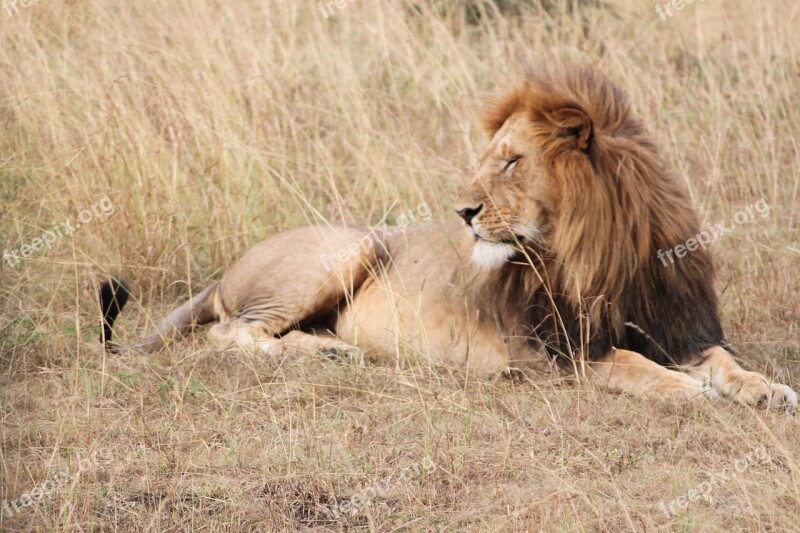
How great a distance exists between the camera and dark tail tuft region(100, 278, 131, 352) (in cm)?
471

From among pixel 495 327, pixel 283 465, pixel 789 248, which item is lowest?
pixel 789 248

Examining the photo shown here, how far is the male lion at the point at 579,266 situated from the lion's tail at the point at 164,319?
0.06 feet

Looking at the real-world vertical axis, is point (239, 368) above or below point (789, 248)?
above

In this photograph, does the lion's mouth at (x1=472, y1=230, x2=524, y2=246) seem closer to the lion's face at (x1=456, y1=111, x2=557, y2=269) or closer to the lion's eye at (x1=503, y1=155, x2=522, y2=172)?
the lion's face at (x1=456, y1=111, x2=557, y2=269)

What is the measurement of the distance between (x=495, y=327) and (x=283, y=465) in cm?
141

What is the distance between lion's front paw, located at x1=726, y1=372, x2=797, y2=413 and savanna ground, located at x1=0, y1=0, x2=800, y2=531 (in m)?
0.09

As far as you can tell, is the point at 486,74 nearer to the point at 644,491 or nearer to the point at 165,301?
the point at 165,301

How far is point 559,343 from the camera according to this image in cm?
435

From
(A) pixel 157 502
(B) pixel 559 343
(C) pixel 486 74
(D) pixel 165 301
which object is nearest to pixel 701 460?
(B) pixel 559 343

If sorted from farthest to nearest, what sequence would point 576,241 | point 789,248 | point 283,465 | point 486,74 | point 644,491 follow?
1. point 486,74
2. point 789,248
3. point 576,241
4. point 283,465
5. point 644,491

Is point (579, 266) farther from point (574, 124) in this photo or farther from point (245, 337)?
point (245, 337)

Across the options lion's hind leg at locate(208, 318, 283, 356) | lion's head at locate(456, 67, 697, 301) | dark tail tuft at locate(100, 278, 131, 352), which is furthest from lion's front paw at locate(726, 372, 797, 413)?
dark tail tuft at locate(100, 278, 131, 352)

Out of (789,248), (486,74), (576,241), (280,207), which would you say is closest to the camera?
(576,241)

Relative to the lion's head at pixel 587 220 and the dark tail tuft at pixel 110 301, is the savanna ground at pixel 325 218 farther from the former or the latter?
the lion's head at pixel 587 220
